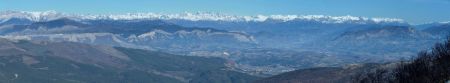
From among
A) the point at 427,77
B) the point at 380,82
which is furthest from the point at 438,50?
the point at 427,77

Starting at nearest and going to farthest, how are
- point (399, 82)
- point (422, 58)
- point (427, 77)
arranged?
point (427, 77), point (399, 82), point (422, 58)

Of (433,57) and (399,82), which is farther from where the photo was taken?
(433,57)

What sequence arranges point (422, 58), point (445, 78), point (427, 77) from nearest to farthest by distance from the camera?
point (445, 78) < point (427, 77) < point (422, 58)

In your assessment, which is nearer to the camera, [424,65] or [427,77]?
[427,77]

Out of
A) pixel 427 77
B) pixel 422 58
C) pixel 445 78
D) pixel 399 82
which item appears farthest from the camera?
pixel 422 58

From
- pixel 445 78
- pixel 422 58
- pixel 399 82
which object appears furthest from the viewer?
pixel 422 58

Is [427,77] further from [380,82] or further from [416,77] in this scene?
[380,82]

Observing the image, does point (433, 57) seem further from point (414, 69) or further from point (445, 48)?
point (414, 69)

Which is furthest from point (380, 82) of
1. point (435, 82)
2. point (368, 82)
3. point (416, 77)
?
point (435, 82)
